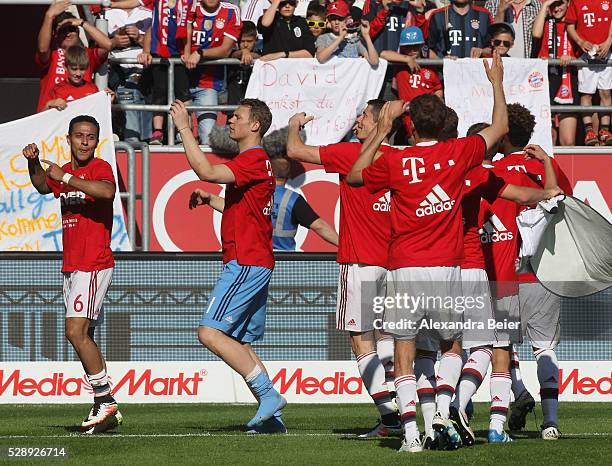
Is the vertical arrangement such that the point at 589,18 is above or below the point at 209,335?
above

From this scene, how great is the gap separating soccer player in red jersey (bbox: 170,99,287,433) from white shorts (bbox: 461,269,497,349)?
68.2 inches

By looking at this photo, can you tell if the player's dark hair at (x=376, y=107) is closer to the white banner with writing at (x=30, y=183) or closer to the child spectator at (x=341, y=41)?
the white banner with writing at (x=30, y=183)

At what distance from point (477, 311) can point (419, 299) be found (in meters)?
0.59

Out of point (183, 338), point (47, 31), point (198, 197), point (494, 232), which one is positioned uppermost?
point (47, 31)

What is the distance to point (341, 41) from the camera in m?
16.3

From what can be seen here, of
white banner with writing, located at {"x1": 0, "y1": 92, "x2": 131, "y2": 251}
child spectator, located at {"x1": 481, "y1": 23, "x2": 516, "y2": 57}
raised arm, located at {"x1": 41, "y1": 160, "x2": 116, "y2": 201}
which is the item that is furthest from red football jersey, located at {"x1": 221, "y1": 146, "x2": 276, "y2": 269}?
child spectator, located at {"x1": 481, "y1": 23, "x2": 516, "y2": 57}

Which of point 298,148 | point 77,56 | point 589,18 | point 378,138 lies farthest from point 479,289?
point 589,18

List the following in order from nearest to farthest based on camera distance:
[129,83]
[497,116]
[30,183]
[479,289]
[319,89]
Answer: [497,116] → [479,289] → [30,183] → [319,89] → [129,83]

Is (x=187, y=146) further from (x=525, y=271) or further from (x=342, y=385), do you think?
(x=342, y=385)

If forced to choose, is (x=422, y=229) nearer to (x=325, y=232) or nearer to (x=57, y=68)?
(x=325, y=232)

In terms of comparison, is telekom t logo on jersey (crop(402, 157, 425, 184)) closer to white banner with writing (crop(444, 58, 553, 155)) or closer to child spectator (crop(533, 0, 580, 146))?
white banner with writing (crop(444, 58, 553, 155))

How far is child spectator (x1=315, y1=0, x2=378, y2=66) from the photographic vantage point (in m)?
16.2

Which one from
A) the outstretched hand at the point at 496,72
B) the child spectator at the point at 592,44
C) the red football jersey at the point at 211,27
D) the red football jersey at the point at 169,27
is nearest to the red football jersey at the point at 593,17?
the child spectator at the point at 592,44

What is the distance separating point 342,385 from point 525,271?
4.51 meters
